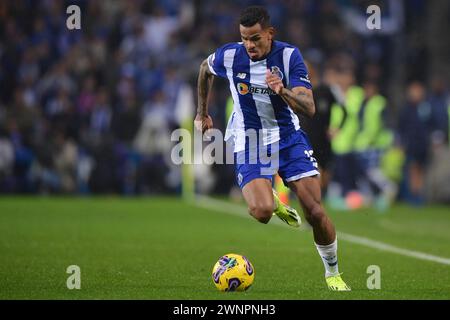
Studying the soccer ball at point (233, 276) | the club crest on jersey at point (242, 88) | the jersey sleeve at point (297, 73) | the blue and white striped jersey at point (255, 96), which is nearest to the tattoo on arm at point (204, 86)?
the blue and white striped jersey at point (255, 96)

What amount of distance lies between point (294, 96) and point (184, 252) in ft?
13.5

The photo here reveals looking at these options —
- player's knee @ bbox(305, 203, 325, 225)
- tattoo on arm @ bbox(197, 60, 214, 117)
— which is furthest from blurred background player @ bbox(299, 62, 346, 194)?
player's knee @ bbox(305, 203, 325, 225)

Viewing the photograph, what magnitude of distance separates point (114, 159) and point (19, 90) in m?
2.59

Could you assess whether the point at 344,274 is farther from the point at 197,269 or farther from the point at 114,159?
the point at 114,159

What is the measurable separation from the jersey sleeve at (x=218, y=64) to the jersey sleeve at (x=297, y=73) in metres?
0.78

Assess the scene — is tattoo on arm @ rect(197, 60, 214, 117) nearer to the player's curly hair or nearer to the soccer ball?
the player's curly hair

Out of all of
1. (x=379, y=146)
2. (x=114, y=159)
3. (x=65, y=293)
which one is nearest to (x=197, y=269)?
(x=65, y=293)

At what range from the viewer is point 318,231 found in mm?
8992

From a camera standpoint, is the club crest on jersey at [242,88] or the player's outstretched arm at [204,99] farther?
the player's outstretched arm at [204,99]

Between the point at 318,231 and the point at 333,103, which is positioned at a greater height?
the point at 333,103

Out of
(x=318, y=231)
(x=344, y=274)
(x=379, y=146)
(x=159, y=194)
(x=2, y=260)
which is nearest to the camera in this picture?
(x=318, y=231)

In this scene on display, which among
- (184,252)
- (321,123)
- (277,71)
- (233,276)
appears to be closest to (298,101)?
(277,71)

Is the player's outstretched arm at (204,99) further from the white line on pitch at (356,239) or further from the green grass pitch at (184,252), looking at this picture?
the white line on pitch at (356,239)

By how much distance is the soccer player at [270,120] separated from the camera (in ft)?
29.3
